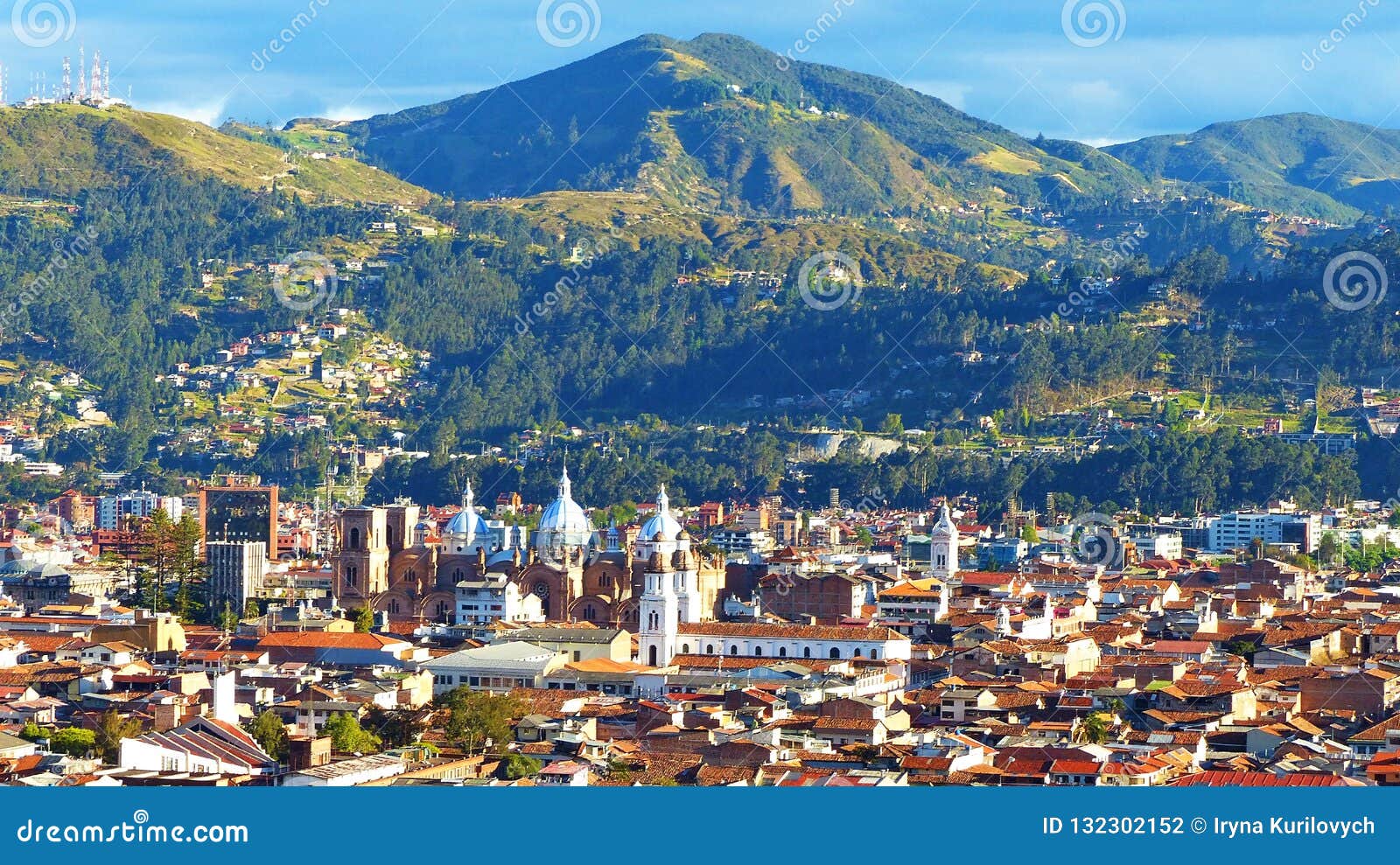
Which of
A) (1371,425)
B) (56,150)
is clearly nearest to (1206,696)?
(1371,425)

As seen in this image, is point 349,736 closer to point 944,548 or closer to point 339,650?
point 339,650

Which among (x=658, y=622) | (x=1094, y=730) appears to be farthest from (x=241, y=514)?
(x=1094, y=730)

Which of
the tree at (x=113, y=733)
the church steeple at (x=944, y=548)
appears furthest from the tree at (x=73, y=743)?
the church steeple at (x=944, y=548)

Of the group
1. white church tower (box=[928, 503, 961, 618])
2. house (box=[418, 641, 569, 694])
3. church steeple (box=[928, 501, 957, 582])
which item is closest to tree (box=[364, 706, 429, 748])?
house (box=[418, 641, 569, 694])

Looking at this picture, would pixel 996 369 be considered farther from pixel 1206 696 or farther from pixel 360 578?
pixel 1206 696

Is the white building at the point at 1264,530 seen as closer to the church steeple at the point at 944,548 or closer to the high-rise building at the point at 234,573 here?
the church steeple at the point at 944,548

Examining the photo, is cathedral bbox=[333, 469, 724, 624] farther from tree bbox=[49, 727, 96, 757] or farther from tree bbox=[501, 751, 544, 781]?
tree bbox=[501, 751, 544, 781]
